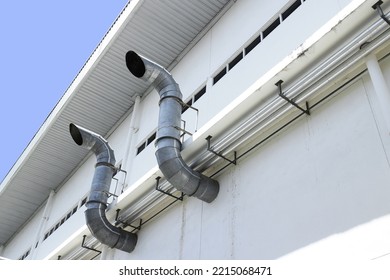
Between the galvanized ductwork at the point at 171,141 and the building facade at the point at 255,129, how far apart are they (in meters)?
0.11

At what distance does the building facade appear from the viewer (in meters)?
4.69

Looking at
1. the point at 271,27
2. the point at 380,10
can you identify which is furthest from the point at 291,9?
the point at 380,10

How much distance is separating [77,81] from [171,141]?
19.7 ft

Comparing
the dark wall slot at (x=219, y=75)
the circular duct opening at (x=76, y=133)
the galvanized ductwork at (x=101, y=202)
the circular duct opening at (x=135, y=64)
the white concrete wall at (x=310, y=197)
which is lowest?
the white concrete wall at (x=310, y=197)

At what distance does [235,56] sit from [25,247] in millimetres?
11654

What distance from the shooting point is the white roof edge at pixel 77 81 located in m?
10.3

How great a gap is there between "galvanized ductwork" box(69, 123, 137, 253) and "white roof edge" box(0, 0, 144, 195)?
114 inches

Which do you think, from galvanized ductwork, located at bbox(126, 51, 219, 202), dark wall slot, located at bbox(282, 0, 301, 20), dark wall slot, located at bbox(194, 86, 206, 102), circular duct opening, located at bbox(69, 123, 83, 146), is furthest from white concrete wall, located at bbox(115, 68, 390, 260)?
circular duct opening, located at bbox(69, 123, 83, 146)

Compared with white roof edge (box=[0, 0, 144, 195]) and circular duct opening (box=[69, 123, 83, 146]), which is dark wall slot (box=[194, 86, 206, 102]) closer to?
circular duct opening (box=[69, 123, 83, 146])

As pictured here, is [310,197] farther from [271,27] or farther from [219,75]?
[219,75]

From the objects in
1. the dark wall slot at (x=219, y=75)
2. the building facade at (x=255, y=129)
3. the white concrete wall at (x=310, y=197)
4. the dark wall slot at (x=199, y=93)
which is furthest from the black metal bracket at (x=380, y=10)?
the dark wall slot at (x=199, y=93)

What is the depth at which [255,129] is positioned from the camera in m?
6.29

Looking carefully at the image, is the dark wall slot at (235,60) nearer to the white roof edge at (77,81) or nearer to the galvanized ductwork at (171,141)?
the galvanized ductwork at (171,141)

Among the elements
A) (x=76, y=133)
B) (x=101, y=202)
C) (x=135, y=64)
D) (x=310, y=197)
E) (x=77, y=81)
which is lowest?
(x=310, y=197)
